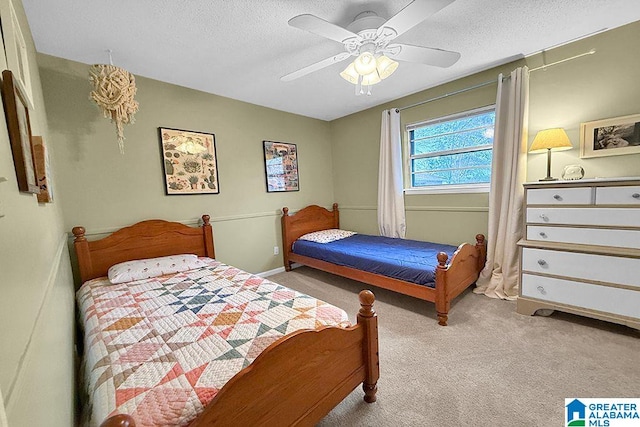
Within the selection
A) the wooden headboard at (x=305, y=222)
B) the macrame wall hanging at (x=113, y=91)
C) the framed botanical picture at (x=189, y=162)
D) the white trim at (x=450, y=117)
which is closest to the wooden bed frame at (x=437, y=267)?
the wooden headboard at (x=305, y=222)

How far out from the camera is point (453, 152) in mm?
3086

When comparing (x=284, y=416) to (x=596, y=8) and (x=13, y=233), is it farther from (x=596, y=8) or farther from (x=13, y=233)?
(x=596, y=8)

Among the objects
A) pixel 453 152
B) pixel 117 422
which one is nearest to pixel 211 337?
pixel 117 422

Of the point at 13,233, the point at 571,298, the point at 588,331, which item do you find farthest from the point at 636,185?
the point at 13,233

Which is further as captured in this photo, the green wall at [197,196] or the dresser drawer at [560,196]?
the dresser drawer at [560,196]

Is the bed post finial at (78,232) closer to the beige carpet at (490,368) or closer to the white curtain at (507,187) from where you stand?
the beige carpet at (490,368)

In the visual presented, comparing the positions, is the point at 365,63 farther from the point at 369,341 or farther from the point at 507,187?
the point at 507,187

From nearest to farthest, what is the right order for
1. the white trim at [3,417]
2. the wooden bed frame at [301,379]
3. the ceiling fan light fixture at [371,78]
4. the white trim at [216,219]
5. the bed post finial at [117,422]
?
the white trim at [3,417] → the bed post finial at [117,422] → the wooden bed frame at [301,379] → the ceiling fan light fixture at [371,78] → the white trim at [216,219]

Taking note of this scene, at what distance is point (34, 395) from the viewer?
22.0 inches

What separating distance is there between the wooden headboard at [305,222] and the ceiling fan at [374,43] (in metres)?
2.11

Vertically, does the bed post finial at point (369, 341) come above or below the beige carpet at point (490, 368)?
above

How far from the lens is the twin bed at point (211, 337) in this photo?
0.90 meters

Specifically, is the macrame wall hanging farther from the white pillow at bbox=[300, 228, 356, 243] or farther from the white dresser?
the white dresser
